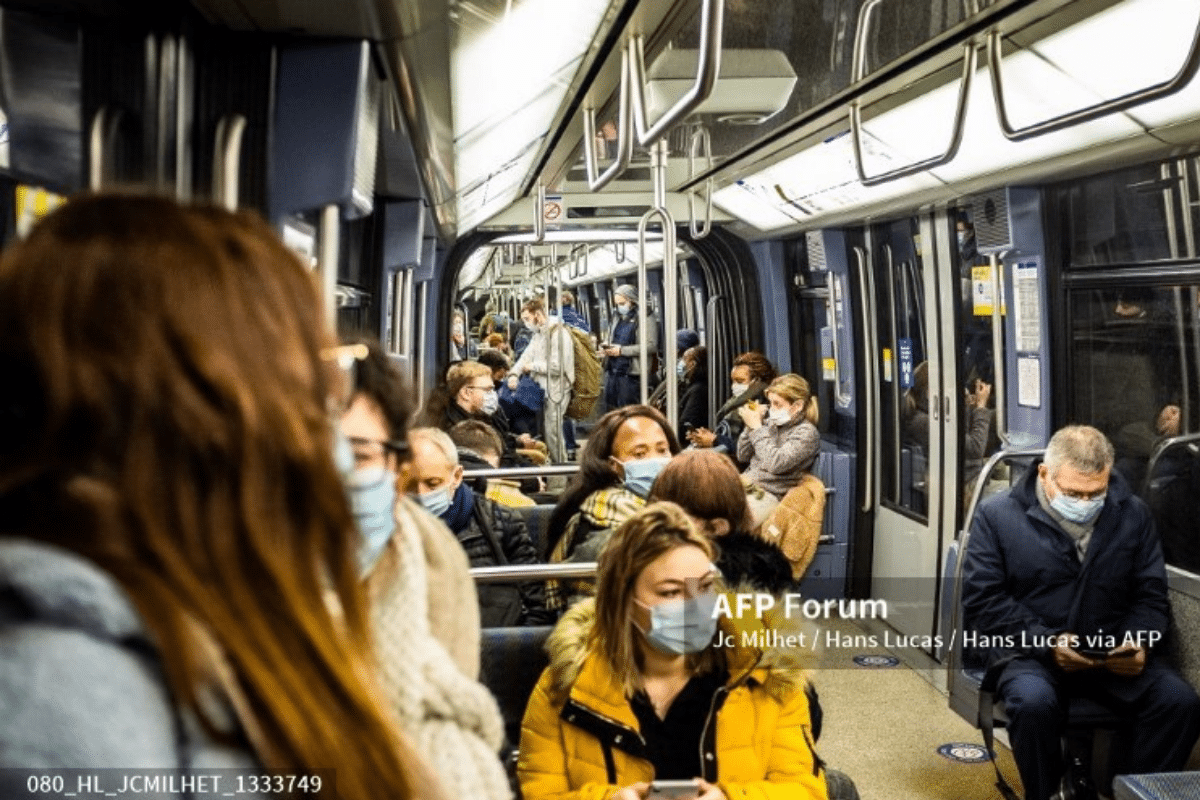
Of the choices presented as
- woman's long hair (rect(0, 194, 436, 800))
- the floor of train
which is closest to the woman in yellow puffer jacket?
woman's long hair (rect(0, 194, 436, 800))

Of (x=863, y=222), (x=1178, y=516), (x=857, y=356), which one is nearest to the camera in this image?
(x=1178, y=516)

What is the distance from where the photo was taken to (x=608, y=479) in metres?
4.14

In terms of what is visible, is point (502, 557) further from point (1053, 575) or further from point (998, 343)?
point (998, 343)

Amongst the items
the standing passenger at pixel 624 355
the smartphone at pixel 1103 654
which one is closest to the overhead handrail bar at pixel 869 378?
the smartphone at pixel 1103 654

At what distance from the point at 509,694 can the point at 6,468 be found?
7.97 ft

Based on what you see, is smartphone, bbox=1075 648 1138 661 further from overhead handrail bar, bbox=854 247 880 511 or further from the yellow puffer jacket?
overhead handrail bar, bbox=854 247 880 511

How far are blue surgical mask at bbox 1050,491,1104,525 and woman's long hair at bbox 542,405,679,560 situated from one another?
137 centimetres

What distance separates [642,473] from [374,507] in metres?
2.68

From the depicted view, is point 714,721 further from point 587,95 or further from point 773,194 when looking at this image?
point 773,194

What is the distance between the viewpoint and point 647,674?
8.84 ft

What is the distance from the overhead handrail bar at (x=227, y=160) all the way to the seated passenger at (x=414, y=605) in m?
0.36

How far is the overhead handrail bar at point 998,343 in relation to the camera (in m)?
5.95

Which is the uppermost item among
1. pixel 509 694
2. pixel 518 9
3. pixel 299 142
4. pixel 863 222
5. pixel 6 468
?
pixel 863 222

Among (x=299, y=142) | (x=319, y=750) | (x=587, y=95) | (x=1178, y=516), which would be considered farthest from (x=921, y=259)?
(x=319, y=750)
